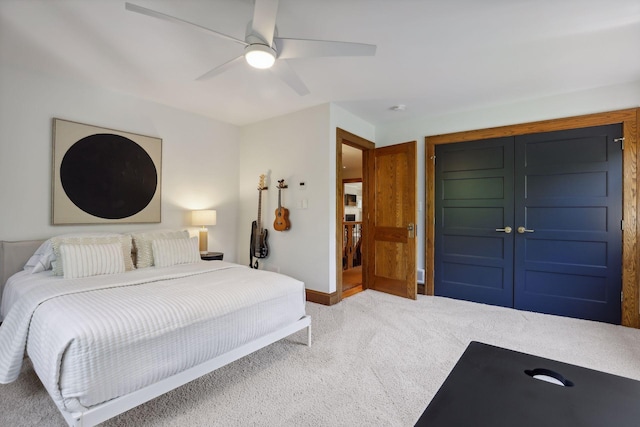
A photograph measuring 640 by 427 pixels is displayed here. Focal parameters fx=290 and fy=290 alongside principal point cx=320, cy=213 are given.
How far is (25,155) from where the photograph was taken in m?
2.77

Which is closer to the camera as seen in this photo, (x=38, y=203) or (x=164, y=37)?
(x=164, y=37)

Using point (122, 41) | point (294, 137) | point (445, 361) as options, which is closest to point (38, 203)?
point (122, 41)

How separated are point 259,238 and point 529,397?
3.77 metres

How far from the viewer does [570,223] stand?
3.19 meters

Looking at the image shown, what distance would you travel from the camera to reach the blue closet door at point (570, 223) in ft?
9.90

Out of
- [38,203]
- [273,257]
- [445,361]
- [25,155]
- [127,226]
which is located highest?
[25,155]

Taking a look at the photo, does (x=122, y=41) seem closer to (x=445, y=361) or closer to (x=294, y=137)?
(x=294, y=137)

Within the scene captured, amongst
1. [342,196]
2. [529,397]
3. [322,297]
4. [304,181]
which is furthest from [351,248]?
[529,397]

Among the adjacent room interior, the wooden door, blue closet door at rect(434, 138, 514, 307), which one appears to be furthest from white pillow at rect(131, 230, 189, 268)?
blue closet door at rect(434, 138, 514, 307)

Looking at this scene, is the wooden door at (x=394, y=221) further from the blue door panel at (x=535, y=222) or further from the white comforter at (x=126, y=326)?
the white comforter at (x=126, y=326)

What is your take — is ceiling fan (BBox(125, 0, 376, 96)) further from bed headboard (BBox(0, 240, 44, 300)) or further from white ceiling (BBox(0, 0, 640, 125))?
bed headboard (BBox(0, 240, 44, 300))

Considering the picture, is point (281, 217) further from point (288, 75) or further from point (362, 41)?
point (362, 41)

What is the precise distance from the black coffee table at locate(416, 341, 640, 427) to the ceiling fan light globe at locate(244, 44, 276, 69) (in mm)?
1913

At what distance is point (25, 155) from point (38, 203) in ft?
1.53
